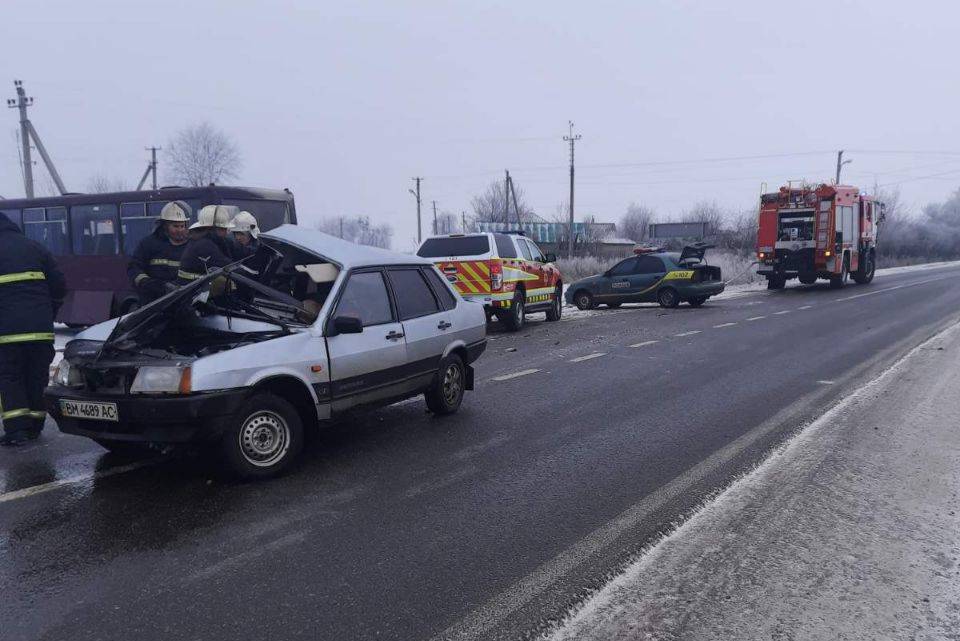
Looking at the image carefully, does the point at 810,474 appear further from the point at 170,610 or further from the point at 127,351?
the point at 127,351

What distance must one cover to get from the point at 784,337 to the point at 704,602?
36.4ft

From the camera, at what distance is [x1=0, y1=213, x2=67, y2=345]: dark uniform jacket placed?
6559 millimetres

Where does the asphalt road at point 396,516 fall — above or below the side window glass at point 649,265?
below

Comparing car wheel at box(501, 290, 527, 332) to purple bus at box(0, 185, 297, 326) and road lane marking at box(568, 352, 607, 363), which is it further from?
purple bus at box(0, 185, 297, 326)

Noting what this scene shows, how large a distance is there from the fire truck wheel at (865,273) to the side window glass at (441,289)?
2574cm

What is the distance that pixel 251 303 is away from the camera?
6145 mm

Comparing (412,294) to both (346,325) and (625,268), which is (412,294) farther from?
(625,268)

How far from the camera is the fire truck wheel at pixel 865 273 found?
29373mm

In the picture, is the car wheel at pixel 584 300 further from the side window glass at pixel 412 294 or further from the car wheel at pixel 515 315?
the side window glass at pixel 412 294

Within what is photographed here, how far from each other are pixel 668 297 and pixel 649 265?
3.30 feet

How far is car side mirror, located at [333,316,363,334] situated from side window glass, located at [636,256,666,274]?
633 inches

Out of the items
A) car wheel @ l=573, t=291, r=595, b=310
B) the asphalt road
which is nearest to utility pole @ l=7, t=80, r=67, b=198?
car wheel @ l=573, t=291, r=595, b=310

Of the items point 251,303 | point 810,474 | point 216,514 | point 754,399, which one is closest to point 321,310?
point 251,303

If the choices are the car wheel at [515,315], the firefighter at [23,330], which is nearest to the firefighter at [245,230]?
the firefighter at [23,330]
